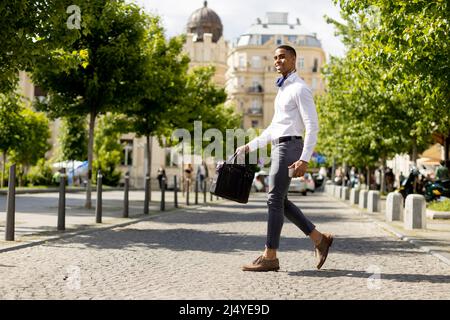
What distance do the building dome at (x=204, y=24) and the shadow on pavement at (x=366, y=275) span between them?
80.5 m

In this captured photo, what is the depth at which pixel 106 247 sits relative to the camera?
9.23m

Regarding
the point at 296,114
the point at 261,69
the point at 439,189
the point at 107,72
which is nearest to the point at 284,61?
the point at 296,114

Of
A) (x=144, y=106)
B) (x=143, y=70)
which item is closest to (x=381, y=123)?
(x=144, y=106)

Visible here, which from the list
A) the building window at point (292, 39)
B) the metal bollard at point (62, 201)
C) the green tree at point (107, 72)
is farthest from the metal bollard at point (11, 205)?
the building window at point (292, 39)

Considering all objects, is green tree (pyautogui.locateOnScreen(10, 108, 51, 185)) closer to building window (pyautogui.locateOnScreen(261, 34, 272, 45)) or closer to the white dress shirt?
the white dress shirt

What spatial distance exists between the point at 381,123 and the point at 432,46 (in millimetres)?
14112

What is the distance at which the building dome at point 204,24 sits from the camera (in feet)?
285

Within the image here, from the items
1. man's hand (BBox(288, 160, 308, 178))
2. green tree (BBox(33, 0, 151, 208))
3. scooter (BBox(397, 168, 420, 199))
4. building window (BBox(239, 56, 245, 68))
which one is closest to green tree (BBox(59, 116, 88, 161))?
scooter (BBox(397, 168, 420, 199))

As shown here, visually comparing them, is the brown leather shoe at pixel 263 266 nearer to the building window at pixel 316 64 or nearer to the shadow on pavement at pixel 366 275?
the shadow on pavement at pixel 366 275

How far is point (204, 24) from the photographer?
87000mm

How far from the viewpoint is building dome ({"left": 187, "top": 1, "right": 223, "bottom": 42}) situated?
285 ft

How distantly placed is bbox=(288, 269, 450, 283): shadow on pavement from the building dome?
8051 centimetres

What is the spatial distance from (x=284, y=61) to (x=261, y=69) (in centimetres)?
9263

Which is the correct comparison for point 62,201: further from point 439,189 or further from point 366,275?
point 439,189
